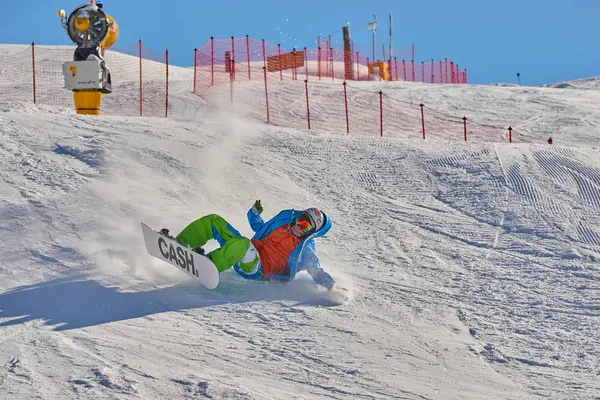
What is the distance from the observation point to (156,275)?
7430 mm

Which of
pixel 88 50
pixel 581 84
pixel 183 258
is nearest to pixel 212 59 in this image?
pixel 88 50

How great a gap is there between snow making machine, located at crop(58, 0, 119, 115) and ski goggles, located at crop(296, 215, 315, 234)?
8783 mm

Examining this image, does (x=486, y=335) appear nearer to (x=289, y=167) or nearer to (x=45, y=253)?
(x=45, y=253)

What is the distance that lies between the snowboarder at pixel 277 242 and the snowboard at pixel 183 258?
0.12m

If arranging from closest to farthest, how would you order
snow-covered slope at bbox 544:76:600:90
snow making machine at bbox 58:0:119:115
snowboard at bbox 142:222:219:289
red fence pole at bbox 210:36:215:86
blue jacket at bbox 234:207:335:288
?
snowboard at bbox 142:222:219:289 → blue jacket at bbox 234:207:335:288 → snow making machine at bbox 58:0:119:115 → red fence pole at bbox 210:36:215:86 → snow-covered slope at bbox 544:76:600:90

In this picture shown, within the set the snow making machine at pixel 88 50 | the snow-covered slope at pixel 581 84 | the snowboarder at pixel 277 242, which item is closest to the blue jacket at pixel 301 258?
the snowboarder at pixel 277 242

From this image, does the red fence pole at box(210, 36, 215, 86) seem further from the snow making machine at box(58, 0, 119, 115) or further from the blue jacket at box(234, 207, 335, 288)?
the blue jacket at box(234, 207, 335, 288)

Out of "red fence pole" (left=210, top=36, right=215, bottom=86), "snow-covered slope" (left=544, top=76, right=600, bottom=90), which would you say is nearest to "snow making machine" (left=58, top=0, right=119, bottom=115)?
"red fence pole" (left=210, top=36, right=215, bottom=86)

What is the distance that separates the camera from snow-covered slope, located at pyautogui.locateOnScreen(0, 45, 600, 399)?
5.54 metres

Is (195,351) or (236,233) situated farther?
(236,233)

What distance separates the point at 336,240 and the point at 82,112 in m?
7.51

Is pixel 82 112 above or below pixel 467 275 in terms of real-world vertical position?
above

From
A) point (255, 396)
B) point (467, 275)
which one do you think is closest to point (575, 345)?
point (467, 275)

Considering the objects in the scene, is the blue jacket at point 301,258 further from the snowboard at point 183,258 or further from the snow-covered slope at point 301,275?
the snowboard at point 183,258
